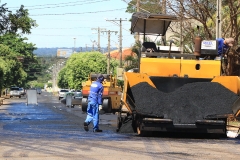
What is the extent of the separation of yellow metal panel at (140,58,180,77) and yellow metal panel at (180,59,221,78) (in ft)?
0.63

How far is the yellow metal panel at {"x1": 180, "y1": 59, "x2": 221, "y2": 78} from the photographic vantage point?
18141mm

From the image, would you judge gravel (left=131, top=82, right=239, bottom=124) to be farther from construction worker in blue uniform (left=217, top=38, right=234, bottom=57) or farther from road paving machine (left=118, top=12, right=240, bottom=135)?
construction worker in blue uniform (left=217, top=38, right=234, bottom=57)

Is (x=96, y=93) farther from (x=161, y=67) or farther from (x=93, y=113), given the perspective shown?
(x=161, y=67)

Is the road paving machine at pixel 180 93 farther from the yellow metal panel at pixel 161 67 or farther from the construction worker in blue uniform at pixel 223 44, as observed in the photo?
the construction worker in blue uniform at pixel 223 44

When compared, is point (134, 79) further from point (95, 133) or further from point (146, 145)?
point (146, 145)

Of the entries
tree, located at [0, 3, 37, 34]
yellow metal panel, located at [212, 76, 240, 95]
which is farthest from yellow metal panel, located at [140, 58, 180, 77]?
tree, located at [0, 3, 37, 34]

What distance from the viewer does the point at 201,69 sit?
18.2 m

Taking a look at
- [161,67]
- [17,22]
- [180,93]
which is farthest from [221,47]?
[17,22]

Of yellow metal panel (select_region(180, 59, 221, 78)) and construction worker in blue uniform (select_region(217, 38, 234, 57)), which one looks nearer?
yellow metal panel (select_region(180, 59, 221, 78))

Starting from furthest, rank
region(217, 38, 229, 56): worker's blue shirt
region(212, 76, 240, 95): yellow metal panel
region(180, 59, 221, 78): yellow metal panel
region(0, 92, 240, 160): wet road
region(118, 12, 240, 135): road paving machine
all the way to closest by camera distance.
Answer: region(217, 38, 229, 56): worker's blue shirt, region(180, 59, 221, 78): yellow metal panel, region(212, 76, 240, 95): yellow metal panel, region(118, 12, 240, 135): road paving machine, region(0, 92, 240, 160): wet road

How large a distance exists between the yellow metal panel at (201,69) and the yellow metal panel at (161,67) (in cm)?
19

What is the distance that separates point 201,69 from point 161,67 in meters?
1.07

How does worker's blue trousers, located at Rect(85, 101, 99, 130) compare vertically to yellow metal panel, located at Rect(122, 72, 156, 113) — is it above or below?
below

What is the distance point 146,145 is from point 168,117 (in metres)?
2.28
